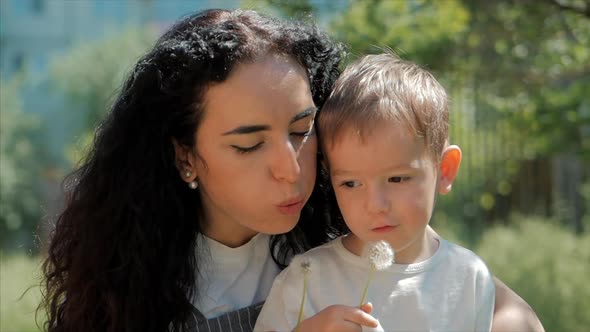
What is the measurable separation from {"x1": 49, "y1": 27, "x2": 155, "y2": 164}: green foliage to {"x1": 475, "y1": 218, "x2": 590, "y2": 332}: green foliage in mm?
12283

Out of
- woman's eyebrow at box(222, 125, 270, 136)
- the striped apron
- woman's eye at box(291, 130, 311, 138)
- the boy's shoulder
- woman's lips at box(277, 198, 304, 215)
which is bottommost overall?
the striped apron

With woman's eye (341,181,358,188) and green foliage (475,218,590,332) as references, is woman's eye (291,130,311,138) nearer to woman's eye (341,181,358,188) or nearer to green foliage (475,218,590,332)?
woman's eye (341,181,358,188)

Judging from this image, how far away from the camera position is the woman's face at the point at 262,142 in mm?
2350

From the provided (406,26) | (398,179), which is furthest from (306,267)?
(406,26)

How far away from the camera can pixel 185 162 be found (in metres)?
2.55

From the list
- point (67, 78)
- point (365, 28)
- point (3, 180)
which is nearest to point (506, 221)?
point (365, 28)

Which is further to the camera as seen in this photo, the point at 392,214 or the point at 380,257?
the point at 392,214

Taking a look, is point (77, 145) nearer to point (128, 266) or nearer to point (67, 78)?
point (128, 266)

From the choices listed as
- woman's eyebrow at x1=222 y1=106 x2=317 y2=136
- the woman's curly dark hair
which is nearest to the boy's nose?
woman's eyebrow at x1=222 y1=106 x2=317 y2=136

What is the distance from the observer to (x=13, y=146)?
43.9 feet

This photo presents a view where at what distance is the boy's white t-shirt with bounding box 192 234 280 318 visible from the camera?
2.55m

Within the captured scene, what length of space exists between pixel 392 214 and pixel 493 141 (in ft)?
26.3

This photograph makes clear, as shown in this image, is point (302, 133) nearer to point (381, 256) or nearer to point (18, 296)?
point (381, 256)

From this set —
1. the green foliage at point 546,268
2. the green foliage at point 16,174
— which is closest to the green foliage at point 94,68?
the green foliage at point 16,174
